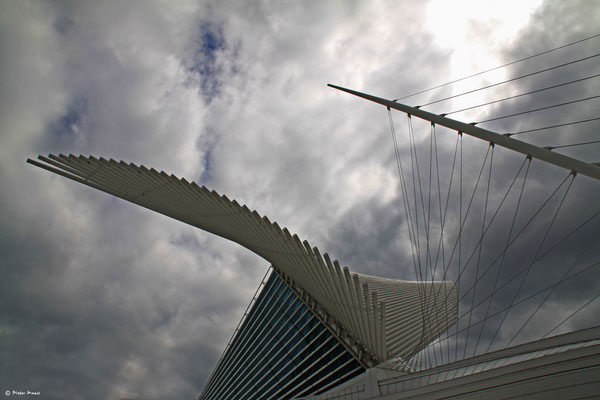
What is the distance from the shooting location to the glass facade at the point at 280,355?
69.7 ft

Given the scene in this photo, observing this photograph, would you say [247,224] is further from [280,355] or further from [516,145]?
[280,355]

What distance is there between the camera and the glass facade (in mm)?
21253

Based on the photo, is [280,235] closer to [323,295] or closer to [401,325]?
[323,295]

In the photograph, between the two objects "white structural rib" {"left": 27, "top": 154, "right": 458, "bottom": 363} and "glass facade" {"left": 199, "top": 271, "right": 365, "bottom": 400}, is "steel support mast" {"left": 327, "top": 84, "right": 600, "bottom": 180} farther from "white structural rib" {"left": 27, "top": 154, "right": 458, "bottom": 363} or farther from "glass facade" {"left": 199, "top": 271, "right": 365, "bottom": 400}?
"glass facade" {"left": 199, "top": 271, "right": 365, "bottom": 400}

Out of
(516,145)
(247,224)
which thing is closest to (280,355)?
(247,224)

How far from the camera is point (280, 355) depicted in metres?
27.7

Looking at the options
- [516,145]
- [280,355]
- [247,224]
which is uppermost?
[247,224]

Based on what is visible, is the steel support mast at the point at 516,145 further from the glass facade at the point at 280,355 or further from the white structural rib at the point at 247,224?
the glass facade at the point at 280,355

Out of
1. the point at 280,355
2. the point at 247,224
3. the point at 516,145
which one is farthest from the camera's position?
the point at 280,355

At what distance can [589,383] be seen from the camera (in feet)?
23.9

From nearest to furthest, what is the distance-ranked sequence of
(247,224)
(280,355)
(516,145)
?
(516,145), (247,224), (280,355)

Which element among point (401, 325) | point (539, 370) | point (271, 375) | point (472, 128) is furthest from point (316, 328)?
point (472, 128)

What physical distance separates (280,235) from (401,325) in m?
12.7

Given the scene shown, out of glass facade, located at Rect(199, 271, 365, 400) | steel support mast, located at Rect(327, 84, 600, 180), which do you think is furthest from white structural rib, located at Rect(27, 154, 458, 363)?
steel support mast, located at Rect(327, 84, 600, 180)
